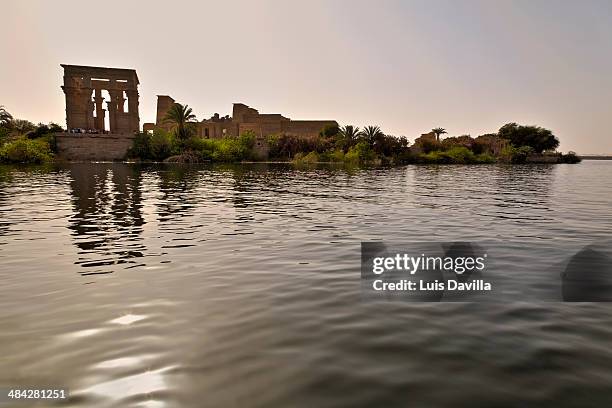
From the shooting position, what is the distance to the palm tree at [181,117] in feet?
229

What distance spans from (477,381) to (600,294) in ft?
12.9

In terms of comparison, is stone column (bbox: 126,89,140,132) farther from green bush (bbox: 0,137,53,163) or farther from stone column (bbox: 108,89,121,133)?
green bush (bbox: 0,137,53,163)

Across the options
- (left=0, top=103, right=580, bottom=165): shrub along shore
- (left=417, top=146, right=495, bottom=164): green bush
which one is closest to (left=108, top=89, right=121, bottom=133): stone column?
(left=0, top=103, right=580, bottom=165): shrub along shore

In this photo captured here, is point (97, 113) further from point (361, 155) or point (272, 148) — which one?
point (361, 155)

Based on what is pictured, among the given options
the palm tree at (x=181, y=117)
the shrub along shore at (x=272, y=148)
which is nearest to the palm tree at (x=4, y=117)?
the shrub along shore at (x=272, y=148)

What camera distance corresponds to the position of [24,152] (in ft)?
187

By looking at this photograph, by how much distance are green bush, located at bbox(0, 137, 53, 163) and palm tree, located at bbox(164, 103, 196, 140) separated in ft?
64.3

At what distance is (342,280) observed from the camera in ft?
23.1

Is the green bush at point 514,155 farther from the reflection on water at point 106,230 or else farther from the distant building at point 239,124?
the reflection on water at point 106,230

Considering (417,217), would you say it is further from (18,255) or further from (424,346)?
(18,255)

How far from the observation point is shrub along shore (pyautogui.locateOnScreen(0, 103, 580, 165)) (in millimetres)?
63944

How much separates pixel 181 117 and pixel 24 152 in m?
23.7

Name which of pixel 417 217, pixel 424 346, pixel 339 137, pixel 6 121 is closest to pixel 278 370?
pixel 424 346

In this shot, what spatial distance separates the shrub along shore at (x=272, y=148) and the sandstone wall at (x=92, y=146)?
4.34 ft
